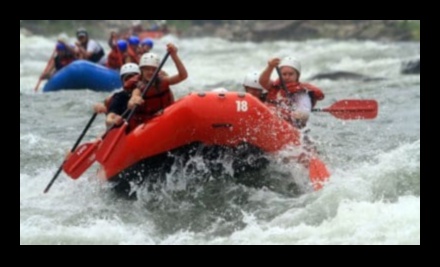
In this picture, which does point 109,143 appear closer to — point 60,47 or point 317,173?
point 317,173

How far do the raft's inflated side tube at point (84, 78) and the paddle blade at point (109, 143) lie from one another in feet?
22.9

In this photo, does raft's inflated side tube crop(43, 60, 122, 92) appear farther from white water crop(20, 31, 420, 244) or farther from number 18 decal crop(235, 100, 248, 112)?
number 18 decal crop(235, 100, 248, 112)

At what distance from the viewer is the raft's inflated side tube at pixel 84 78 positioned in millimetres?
13547

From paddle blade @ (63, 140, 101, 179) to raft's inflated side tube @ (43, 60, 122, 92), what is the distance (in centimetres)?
680

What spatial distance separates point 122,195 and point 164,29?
878 inches

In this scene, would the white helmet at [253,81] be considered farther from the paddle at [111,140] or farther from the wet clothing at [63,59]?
the wet clothing at [63,59]

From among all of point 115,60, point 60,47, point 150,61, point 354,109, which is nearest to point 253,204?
point 150,61

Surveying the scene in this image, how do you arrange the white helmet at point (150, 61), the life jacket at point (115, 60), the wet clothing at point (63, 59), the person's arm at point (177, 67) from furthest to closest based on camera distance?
the wet clothing at point (63, 59), the life jacket at point (115, 60), the white helmet at point (150, 61), the person's arm at point (177, 67)

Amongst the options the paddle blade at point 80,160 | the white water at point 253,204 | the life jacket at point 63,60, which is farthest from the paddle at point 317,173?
the life jacket at point 63,60

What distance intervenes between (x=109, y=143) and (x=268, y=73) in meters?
1.62

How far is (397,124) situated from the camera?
10.3 metres

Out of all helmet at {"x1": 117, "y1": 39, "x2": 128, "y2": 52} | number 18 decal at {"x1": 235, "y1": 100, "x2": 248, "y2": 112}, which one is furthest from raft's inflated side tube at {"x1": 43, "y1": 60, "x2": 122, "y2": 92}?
number 18 decal at {"x1": 235, "y1": 100, "x2": 248, "y2": 112}
